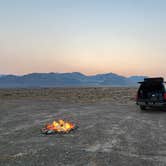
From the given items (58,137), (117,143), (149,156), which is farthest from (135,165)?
(58,137)

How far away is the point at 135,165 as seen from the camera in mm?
6289

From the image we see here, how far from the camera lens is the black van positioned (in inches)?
689

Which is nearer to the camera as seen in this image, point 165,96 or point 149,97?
point 165,96

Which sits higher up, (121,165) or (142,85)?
(142,85)

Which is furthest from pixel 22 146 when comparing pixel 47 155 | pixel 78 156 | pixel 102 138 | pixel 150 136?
pixel 150 136

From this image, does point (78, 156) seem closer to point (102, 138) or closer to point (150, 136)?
point (102, 138)

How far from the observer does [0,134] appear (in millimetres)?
10617

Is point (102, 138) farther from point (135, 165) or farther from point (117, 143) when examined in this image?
point (135, 165)

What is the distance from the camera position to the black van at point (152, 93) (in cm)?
1751

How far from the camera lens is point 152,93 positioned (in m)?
18.7

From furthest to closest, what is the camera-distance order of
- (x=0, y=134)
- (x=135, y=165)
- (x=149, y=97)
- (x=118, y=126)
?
(x=149, y=97), (x=118, y=126), (x=0, y=134), (x=135, y=165)

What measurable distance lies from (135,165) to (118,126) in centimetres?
587

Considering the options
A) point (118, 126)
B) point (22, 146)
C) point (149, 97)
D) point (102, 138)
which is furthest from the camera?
point (149, 97)

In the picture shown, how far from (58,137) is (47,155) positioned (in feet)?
7.59
